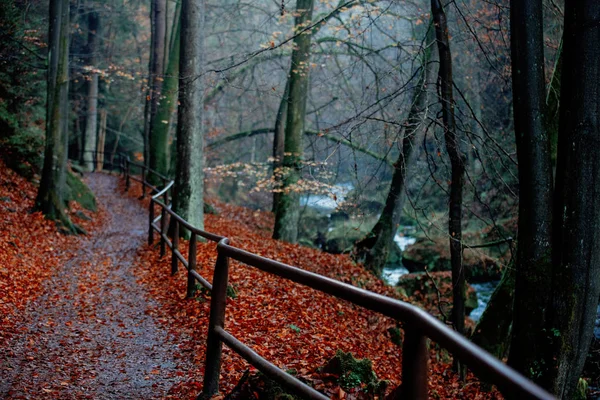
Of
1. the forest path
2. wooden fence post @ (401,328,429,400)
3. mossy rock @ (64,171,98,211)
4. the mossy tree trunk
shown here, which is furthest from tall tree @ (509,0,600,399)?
mossy rock @ (64,171,98,211)

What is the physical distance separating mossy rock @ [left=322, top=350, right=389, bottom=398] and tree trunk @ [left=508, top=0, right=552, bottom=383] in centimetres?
225

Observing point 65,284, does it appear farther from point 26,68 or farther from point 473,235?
point 473,235

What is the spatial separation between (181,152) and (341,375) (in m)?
8.45

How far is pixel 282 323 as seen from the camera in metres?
6.68

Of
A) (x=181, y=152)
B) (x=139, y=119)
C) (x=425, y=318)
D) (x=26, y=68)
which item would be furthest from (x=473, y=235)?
(x=139, y=119)

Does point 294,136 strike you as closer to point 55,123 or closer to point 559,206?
point 55,123

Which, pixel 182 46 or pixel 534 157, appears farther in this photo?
pixel 182 46

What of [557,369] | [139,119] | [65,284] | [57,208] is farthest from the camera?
[139,119]

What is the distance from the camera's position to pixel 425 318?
216cm

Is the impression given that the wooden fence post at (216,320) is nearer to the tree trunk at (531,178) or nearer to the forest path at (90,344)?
the forest path at (90,344)

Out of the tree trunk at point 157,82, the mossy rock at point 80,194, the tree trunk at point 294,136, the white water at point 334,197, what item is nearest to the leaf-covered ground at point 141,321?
the tree trunk at point 294,136

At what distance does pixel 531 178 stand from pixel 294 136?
9.33m

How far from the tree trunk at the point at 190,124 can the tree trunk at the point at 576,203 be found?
781cm

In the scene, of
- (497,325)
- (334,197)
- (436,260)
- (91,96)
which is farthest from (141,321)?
(91,96)
